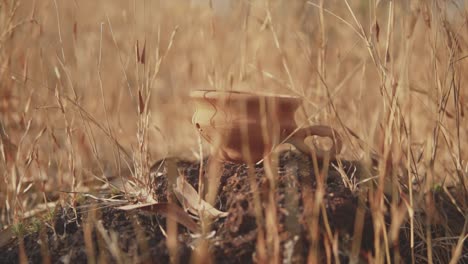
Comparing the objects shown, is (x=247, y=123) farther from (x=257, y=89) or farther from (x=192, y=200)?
(x=257, y=89)

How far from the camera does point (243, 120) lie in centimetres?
133

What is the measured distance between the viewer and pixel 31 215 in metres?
1.59

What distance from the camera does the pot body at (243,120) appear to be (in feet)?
4.33

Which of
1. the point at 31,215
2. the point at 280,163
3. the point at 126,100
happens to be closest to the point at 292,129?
the point at 280,163

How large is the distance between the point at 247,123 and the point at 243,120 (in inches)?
0.5

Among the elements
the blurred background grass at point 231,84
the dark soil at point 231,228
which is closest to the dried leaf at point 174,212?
the dark soil at point 231,228

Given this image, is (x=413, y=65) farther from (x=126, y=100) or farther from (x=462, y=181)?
(x=126, y=100)

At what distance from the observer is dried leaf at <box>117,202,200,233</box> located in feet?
4.03

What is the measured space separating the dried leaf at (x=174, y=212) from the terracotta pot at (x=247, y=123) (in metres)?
0.17

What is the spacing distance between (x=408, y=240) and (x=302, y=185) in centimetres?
29

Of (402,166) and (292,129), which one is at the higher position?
(292,129)

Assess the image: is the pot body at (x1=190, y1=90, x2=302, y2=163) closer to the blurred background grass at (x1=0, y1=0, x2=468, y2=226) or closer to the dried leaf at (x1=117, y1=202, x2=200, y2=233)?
the blurred background grass at (x1=0, y1=0, x2=468, y2=226)

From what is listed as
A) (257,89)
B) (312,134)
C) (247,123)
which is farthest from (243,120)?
(257,89)

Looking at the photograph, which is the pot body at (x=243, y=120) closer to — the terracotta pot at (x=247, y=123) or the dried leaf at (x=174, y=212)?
the terracotta pot at (x=247, y=123)
